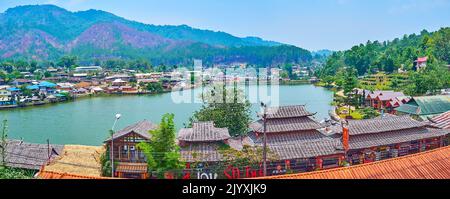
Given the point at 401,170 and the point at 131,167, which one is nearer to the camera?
the point at 401,170

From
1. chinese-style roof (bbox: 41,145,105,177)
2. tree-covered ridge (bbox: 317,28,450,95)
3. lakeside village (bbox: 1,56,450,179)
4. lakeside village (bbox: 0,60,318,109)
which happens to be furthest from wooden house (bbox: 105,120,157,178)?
lakeside village (bbox: 0,60,318,109)

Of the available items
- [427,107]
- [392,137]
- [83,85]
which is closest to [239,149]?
[392,137]

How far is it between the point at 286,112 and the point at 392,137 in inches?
54.3

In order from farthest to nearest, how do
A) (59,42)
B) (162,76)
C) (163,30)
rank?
(163,30)
(59,42)
(162,76)

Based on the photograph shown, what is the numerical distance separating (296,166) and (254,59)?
34634 millimetres

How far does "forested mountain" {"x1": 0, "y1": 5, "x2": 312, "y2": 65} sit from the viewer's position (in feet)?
121

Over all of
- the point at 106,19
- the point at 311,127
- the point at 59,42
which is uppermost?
the point at 106,19

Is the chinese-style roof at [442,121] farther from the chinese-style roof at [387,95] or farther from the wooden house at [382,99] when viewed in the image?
the chinese-style roof at [387,95]

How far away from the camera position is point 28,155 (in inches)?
217

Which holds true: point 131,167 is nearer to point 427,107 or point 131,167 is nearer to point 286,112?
point 286,112
